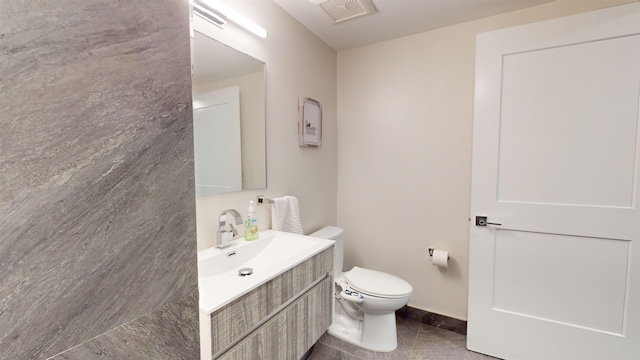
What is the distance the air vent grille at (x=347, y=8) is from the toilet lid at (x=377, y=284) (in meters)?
1.73

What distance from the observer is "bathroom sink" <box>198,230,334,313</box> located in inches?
36.5

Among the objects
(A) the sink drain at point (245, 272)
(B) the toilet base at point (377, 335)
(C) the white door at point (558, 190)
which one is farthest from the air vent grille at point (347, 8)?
(B) the toilet base at point (377, 335)

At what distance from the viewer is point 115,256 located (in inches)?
17.1

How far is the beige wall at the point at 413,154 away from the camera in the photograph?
6.49 ft

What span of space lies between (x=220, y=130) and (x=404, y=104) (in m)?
1.42

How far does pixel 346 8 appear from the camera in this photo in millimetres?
1723

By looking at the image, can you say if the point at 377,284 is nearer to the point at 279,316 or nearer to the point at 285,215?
the point at 285,215

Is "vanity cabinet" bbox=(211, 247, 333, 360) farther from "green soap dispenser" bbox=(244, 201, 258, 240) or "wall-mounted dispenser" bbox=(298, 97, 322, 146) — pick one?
"wall-mounted dispenser" bbox=(298, 97, 322, 146)

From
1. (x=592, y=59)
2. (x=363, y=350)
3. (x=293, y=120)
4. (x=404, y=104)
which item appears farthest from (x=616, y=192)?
(x=293, y=120)

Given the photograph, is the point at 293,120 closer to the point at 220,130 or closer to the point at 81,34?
the point at 220,130

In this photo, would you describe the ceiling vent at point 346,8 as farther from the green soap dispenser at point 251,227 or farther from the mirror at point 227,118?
the green soap dispenser at point 251,227

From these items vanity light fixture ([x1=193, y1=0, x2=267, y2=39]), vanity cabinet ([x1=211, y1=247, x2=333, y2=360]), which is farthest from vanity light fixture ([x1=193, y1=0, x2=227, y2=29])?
vanity cabinet ([x1=211, y1=247, x2=333, y2=360])

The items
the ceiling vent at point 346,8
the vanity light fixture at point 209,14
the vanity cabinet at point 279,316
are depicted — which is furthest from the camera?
the ceiling vent at point 346,8

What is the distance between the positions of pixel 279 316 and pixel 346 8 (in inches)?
68.9
